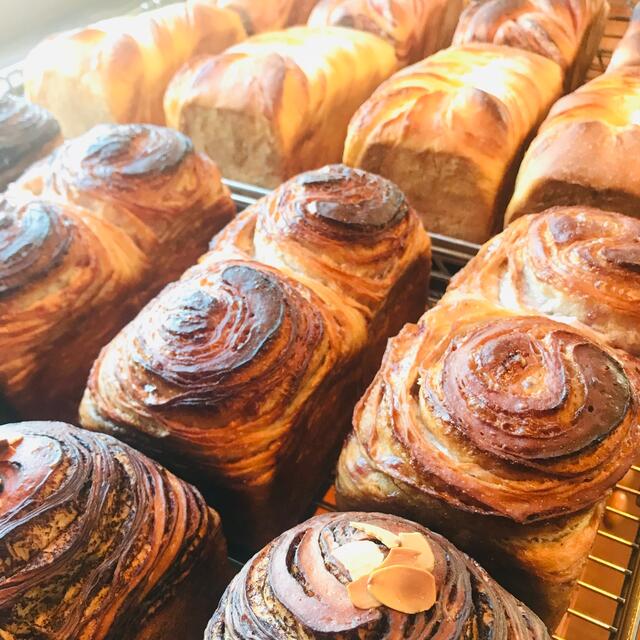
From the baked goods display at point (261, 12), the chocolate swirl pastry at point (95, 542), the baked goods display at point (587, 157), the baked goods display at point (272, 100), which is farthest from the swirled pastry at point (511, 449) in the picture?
the baked goods display at point (261, 12)

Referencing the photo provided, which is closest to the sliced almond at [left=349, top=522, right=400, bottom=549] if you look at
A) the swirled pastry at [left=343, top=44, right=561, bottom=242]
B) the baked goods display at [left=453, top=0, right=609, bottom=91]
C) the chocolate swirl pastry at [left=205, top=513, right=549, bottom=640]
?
the chocolate swirl pastry at [left=205, top=513, right=549, bottom=640]

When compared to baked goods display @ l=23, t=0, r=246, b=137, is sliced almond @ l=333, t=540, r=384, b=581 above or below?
below

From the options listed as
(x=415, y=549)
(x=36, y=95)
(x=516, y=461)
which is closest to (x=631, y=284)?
(x=516, y=461)

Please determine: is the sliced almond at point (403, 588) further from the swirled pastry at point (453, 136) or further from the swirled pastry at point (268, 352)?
the swirled pastry at point (453, 136)

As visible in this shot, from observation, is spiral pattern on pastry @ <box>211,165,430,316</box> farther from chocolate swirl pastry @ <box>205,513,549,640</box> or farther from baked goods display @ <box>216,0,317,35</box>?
baked goods display @ <box>216,0,317,35</box>

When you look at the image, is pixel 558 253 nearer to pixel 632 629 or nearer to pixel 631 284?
pixel 631 284

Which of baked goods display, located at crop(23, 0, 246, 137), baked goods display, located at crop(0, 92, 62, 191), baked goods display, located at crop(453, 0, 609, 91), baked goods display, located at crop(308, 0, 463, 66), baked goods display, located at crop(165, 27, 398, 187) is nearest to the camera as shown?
baked goods display, located at crop(0, 92, 62, 191)
